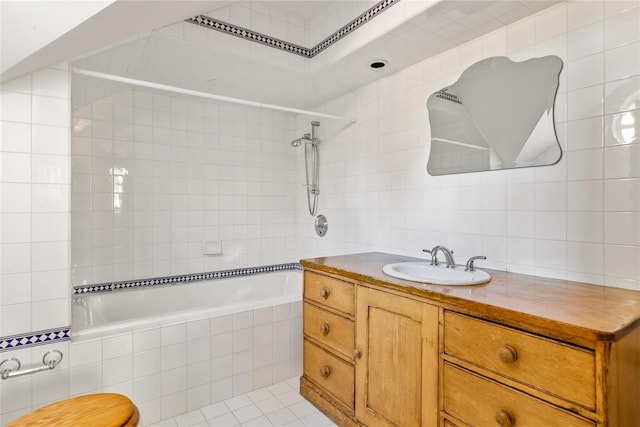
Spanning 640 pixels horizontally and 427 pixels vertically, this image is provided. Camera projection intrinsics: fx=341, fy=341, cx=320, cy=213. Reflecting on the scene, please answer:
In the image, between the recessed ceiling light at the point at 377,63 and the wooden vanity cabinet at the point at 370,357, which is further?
the recessed ceiling light at the point at 377,63

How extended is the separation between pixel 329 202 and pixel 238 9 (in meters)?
1.63

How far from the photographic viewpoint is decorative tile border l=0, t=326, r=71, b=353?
4.97 ft

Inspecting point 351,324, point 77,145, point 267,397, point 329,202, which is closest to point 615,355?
point 351,324

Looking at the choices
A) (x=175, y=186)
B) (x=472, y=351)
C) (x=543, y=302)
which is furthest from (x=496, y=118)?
(x=175, y=186)

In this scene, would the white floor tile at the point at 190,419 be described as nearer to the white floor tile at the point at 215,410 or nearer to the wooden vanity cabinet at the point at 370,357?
the white floor tile at the point at 215,410

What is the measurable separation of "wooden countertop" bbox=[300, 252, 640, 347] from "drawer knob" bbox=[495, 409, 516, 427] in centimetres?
31

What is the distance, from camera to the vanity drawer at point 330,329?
73.1 inches

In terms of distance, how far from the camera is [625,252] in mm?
1429

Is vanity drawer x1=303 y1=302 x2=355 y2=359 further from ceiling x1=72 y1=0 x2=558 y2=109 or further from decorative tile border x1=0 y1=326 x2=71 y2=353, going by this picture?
ceiling x1=72 y1=0 x2=558 y2=109

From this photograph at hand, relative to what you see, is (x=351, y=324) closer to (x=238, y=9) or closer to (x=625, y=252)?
(x=625, y=252)

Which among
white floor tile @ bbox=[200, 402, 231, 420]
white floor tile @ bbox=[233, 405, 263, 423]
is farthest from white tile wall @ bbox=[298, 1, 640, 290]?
white floor tile @ bbox=[200, 402, 231, 420]

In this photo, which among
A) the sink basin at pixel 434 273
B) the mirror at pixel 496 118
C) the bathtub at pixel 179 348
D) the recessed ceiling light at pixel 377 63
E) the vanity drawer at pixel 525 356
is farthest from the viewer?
the recessed ceiling light at pixel 377 63

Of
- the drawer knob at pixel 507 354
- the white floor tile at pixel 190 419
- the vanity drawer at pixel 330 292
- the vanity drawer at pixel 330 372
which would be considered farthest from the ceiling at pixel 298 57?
the white floor tile at pixel 190 419

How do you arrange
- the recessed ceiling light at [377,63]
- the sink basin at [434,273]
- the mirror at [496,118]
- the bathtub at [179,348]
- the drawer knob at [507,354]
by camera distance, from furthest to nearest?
the recessed ceiling light at [377,63]
the bathtub at [179,348]
the mirror at [496,118]
the sink basin at [434,273]
the drawer knob at [507,354]
